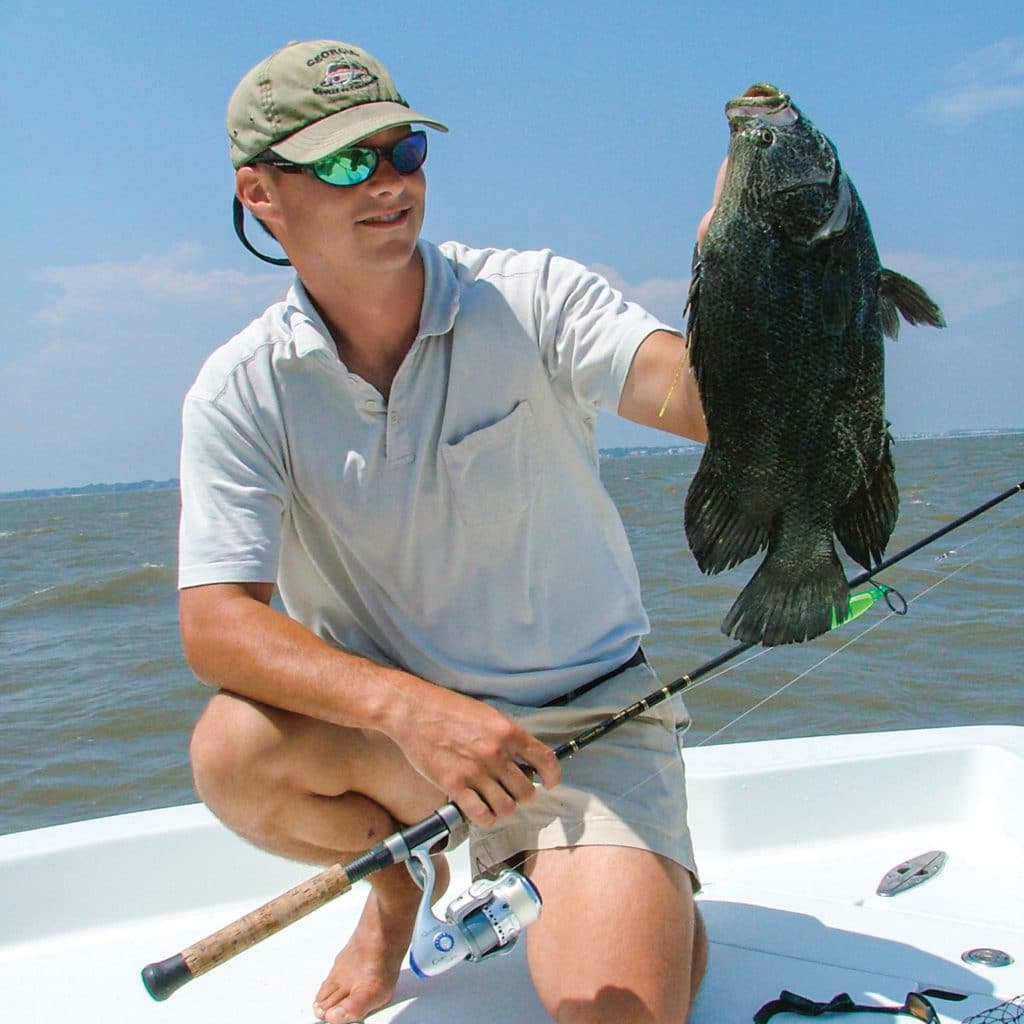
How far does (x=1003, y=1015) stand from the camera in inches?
97.0

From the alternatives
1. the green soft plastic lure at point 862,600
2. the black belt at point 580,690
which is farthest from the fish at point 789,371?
the black belt at point 580,690

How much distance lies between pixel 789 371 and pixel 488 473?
3.26 ft

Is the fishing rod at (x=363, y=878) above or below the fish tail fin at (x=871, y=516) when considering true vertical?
below

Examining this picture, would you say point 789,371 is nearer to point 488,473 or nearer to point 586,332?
point 586,332

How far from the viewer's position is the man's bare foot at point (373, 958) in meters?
2.70

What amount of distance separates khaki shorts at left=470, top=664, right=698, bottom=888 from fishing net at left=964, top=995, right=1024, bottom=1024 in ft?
2.13

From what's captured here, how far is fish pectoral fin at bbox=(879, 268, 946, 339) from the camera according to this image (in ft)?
5.86

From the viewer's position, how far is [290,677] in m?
2.42

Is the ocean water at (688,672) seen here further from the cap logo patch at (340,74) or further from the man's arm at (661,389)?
the cap logo patch at (340,74)

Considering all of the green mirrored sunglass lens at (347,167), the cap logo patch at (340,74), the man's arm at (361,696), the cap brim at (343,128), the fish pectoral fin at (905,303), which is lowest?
the man's arm at (361,696)

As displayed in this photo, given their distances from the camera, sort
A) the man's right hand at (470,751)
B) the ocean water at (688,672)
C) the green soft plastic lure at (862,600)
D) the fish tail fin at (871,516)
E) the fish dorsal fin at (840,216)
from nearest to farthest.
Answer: the fish dorsal fin at (840,216)
the fish tail fin at (871,516)
the green soft plastic lure at (862,600)
the man's right hand at (470,751)
the ocean water at (688,672)

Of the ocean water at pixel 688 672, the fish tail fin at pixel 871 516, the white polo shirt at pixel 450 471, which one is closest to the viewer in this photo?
the fish tail fin at pixel 871 516

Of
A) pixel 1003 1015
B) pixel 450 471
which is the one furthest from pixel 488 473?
pixel 1003 1015

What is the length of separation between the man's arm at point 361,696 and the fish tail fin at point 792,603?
0.53 metres
